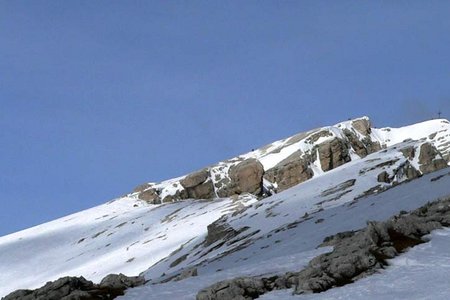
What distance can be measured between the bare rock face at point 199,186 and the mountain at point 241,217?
236 mm

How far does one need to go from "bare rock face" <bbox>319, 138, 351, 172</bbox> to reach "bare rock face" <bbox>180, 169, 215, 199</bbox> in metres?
23.5

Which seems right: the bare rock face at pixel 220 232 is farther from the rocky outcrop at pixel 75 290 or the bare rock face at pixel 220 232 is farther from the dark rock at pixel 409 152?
the rocky outcrop at pixel 75 290

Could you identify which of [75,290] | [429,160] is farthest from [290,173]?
[75,290]

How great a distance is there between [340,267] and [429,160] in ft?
306

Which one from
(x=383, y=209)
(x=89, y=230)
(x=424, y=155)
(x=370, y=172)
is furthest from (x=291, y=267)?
(x=89, y=230)

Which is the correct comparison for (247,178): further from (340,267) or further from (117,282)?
(340,267)

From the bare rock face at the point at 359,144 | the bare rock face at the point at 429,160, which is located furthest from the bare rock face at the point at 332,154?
the bare rock face at the point at 429,160

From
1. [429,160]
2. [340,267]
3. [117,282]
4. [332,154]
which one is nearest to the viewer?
[340,267]

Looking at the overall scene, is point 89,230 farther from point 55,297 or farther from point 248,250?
point 55,297

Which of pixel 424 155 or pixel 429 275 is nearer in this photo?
pixel 429 275

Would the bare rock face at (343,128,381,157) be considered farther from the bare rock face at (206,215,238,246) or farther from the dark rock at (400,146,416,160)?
the bare rock face at (206,215,238,246)

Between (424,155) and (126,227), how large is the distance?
5230 cm

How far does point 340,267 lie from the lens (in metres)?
31.2

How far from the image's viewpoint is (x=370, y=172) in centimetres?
10050
